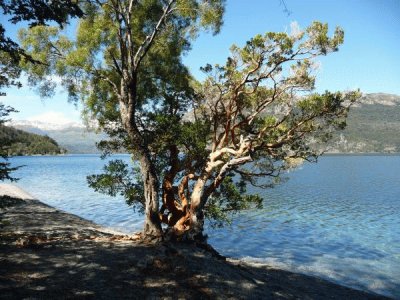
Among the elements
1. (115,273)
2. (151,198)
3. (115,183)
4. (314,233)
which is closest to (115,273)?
(115,273)

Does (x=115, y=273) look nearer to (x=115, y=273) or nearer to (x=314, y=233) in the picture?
(x=115, y=273)

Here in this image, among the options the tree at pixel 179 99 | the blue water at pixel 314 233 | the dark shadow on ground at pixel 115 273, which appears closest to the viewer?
the dark shadow on ground at pixel 115 273

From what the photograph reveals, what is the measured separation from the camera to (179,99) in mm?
21594

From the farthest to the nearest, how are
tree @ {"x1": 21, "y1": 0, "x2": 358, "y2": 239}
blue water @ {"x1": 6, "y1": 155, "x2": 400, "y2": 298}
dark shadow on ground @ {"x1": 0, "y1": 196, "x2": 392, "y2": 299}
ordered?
blue water @ {"x1": 6, "y1": 155, "x2": 400, "y2": 298}, tree @ {"x1": 21, "y1": 0, "x2": 358, "y2": 239}, dark shadow on ground @ {"x1": 0, "y1": 196, "x2": 392, "y2": 299}

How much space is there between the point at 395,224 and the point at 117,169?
1461 inches

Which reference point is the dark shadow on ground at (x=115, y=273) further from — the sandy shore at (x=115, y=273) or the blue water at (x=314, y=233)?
the blue water at (x=314, y=233)

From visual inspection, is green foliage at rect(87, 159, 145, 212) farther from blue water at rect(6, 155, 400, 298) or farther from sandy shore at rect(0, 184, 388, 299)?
blue water at rect(6, 155, 400, 298)

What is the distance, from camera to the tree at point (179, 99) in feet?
59.3

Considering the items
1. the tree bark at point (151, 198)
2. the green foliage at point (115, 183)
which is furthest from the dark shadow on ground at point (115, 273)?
the green foliage at point (115, 183)

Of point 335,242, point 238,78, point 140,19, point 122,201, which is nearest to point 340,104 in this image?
point 238,78

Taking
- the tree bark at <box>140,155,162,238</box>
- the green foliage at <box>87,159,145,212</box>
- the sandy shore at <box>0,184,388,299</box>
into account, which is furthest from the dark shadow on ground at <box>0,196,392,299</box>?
the green foliage at <box>87,159,145,212</box>

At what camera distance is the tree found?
18078mm

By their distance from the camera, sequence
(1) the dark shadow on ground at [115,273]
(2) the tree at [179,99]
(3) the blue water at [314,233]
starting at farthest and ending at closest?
(3) the blue water at [314,233]
(2) the tree at [179,99]
(1) the dark shadow on ground at [115,273]

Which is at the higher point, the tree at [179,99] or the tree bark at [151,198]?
the tree at [179,99]
